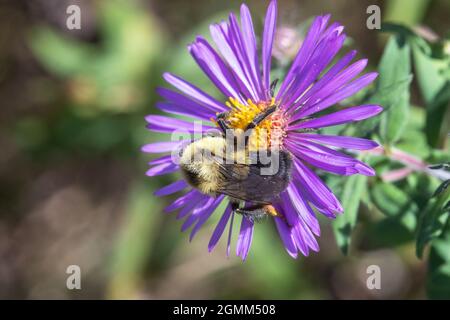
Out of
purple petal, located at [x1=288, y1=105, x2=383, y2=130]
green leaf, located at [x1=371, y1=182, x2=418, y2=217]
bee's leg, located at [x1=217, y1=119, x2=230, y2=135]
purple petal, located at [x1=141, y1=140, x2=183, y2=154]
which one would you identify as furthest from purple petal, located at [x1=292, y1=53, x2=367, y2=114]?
green leaf, located at [x1=371, y1=182, x2=418, y2=217]

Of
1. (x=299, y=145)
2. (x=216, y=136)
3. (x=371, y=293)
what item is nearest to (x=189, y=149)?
(x=216, y=136)

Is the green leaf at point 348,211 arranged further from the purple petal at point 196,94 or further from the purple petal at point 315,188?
the purple petal at point 196,94

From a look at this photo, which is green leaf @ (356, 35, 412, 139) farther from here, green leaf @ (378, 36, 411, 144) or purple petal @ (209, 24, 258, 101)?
purple petal @ (209, 24, 258, 101)

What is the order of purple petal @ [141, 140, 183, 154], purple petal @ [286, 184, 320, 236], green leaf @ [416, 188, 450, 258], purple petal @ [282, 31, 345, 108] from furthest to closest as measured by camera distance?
purple petal @ [141, 140, 183, 154] → green leaf @ [416, 188, 450, 258] → purple petal @ [286, 184, 320, 236] → purple petal @ [282, 31, 345, 108]

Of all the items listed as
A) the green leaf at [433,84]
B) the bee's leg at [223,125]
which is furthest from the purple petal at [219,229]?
the green leaf at [433,84]

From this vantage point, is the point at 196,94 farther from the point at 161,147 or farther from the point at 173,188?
the point at 173,188

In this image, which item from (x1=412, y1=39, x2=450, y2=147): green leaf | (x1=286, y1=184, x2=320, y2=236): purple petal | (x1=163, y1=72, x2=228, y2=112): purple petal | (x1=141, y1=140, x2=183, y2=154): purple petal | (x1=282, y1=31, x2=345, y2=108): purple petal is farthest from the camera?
(x1=412, y1=39, x2=450, y2=147): green leaf

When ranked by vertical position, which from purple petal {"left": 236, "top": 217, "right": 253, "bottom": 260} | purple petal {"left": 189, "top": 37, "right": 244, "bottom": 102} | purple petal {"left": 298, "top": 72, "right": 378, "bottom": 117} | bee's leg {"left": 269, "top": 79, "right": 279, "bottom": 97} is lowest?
purple petal {"left": 236, "top": 217, "right": 253, "bottom": 260}
